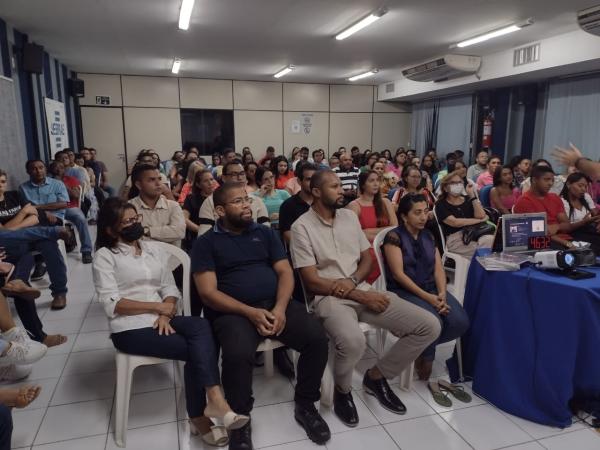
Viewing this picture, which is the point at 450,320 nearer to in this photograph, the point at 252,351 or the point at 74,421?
the point at 252,351

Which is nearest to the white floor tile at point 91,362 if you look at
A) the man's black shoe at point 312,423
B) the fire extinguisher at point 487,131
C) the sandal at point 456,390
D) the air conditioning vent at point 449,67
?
the man's black shoe at point 312,423

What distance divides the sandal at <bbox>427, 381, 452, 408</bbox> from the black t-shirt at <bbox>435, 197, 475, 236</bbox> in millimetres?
1599

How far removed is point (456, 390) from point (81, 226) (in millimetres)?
4592

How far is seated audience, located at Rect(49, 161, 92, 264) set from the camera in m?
5.01

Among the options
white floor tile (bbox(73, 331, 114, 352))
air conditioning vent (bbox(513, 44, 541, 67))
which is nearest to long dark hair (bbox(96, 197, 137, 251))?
white floor tile (bbox(73, 331, 114, 352))

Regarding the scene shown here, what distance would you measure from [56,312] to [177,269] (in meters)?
1.34

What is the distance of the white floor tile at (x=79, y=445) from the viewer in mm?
1933

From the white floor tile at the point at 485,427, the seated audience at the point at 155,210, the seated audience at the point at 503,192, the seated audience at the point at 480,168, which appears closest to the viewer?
the white floor tile at the point at 485,427

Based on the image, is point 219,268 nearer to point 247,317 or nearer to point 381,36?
point 247,317

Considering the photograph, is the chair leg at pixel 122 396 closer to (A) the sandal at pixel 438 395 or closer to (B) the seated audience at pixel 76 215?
(A) the sandal at pixel 438 395

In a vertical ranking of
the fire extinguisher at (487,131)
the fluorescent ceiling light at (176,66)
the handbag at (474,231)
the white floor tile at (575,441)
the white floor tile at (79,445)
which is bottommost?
the white floor tile at (79,445)

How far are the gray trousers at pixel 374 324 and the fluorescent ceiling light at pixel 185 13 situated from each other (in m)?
3.82

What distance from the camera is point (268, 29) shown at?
5633 mm

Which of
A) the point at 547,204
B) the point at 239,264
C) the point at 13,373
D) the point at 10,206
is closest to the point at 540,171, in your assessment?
the point at 547,204
